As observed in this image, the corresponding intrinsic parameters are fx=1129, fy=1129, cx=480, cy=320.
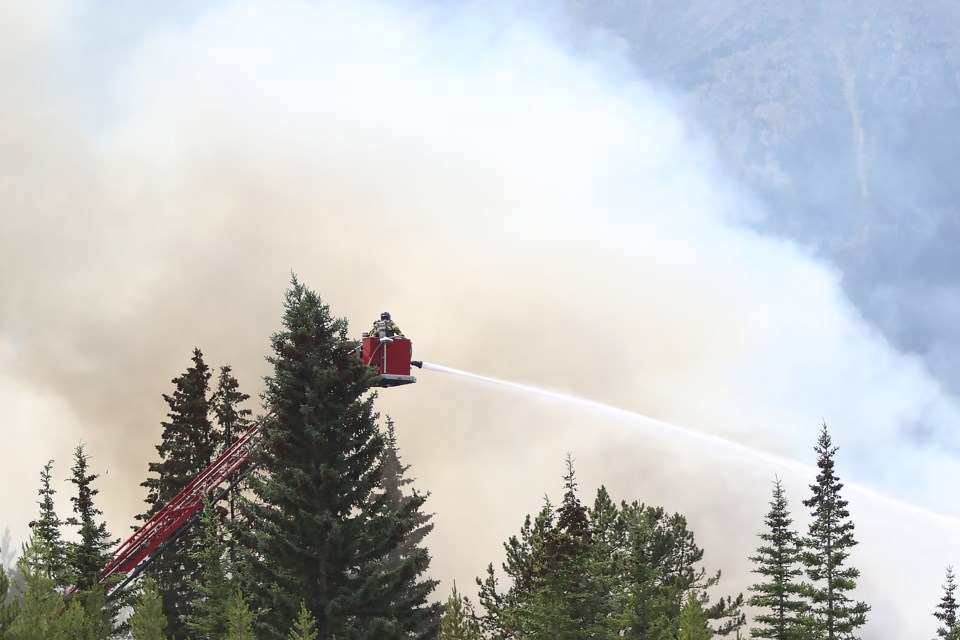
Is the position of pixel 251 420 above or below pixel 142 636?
above

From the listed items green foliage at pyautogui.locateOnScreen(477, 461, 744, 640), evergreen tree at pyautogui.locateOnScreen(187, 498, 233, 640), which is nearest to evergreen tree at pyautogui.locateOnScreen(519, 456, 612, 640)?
green foliage at pyautogui.locateOnScreen(477, 461, 744, 640)

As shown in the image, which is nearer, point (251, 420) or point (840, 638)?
point (840, 638)

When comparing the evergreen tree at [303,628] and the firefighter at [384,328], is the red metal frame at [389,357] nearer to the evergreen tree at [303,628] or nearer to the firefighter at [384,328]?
the firefighter at [384,328]

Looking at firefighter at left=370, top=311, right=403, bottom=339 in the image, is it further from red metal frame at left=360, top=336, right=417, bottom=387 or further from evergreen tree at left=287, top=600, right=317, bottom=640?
evergreen tree at left=287, top=600, right=317, bottom=640

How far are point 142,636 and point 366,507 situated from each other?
7875mm

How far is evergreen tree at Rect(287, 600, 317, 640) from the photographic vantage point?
99.1ft

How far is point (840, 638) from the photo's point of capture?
45781 mm

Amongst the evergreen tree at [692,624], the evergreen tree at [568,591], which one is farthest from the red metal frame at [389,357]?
the evergreen tree at [692,624]

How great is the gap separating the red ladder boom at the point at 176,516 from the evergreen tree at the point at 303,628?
31.9 ft

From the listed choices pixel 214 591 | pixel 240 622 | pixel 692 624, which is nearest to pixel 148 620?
pixel 214 591

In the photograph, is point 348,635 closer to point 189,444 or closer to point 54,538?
point 54,538

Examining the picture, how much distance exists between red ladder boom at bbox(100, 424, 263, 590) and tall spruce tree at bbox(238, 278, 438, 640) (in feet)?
20.0

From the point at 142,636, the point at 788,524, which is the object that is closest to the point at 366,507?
the point at 142,636

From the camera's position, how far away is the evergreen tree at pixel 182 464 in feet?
158
